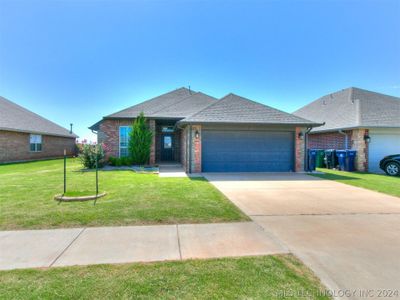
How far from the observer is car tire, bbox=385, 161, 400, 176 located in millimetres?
11383

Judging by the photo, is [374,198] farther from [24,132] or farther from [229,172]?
[24,132]

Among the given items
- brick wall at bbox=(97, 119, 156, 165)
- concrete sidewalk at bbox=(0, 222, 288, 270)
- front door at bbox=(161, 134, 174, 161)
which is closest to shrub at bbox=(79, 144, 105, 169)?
brick wall at bbox=(97, 119, 156, 165)

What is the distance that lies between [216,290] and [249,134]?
9.97 m

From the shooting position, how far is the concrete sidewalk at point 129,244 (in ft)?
9.50

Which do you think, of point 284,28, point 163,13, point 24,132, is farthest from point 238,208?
point 24,132

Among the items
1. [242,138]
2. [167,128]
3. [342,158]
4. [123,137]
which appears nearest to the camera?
[242,138]

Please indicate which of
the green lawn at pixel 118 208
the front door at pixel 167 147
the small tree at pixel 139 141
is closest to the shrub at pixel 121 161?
the small tree at pixel 139 141

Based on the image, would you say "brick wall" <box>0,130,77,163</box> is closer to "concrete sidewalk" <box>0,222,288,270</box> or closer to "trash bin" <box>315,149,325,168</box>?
"concrete sidewalk" <box>0,222,288,270</box>

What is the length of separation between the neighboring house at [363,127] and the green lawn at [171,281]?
13497 mm

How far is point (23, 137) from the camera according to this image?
18266 mm

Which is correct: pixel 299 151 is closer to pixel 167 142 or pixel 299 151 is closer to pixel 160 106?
pixel 167 142

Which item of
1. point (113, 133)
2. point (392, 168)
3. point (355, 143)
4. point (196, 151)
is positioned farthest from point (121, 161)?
point (392, 168)

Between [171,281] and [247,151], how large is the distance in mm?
9732

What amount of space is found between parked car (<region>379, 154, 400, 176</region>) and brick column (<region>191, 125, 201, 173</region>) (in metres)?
10.8
